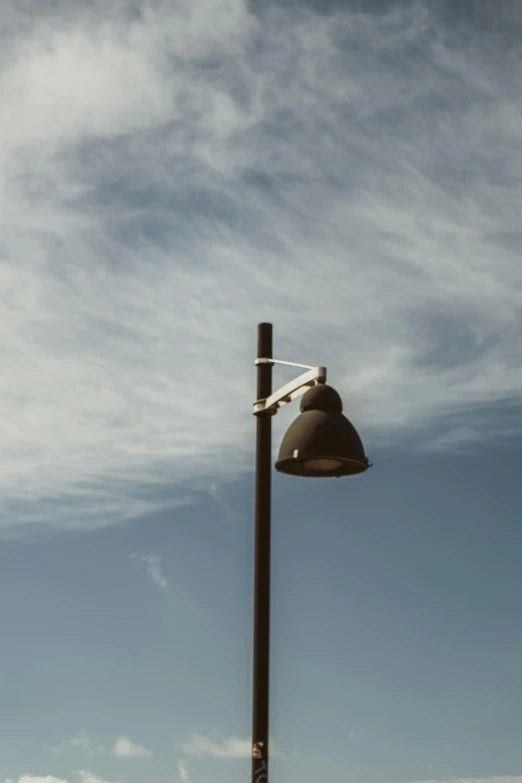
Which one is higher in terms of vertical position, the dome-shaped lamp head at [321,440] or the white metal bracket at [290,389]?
the white metal bracket at [290,389]

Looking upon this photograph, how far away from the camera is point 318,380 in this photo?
10.8m

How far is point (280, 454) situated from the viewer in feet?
34.5

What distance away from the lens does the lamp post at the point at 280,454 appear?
1027 cm

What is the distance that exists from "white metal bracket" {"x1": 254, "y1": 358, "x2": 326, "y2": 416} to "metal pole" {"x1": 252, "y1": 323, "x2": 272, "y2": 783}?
56mm

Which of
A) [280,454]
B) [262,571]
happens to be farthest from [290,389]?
[262,571]

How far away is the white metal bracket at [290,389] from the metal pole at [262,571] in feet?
0.18

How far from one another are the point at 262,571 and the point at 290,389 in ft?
5.92

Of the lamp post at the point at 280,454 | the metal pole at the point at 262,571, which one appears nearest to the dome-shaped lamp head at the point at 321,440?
the lamp post at the point at 280,454

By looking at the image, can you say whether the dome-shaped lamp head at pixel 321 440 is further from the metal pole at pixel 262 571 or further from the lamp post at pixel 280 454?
the metal pole at pixel 262 571

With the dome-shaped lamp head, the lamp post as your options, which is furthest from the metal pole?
the dome-shaped lamp head

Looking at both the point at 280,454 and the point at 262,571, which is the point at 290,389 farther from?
the point at 262,571

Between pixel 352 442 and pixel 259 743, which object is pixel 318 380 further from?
pixel 259 743

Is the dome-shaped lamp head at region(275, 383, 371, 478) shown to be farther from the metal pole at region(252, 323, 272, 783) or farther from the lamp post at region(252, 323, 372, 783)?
the metal pole at region(252, 323, 272, 783)

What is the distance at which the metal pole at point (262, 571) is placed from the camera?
33.5 ft
